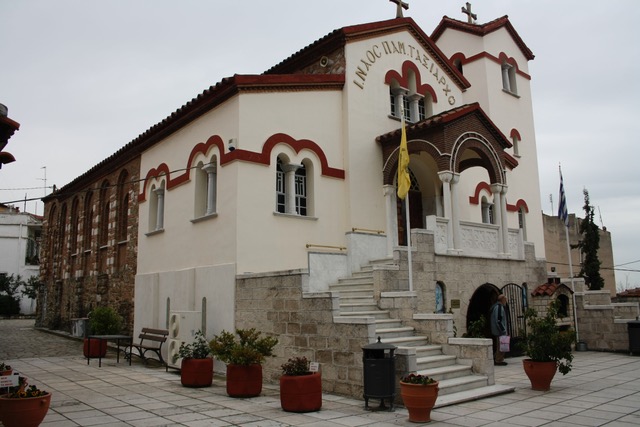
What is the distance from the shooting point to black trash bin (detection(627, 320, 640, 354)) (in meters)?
15.2

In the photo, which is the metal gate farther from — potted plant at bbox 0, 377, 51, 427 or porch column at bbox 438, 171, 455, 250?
potted plant at bbox 0, 377, 51, 427

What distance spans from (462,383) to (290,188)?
6.65 metres

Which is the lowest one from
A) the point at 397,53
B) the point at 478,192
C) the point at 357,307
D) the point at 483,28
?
the point at 357,307

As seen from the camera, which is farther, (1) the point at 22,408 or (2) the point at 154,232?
(2) the point at 154,232

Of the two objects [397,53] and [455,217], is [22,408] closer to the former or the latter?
[455,217]

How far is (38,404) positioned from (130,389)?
160 inches

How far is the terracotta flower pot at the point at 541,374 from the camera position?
1007 cm

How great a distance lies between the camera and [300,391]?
27.8 ft

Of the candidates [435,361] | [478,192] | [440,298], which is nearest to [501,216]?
[440,298]

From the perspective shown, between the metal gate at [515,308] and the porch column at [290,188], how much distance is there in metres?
6.40

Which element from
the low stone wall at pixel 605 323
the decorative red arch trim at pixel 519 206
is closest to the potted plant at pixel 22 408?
the low stone wall at pixel 605 323

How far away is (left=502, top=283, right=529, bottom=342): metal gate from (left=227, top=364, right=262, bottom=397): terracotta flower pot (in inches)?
319

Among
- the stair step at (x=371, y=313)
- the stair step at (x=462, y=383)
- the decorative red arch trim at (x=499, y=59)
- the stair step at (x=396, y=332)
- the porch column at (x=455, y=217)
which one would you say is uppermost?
the decorative red arch trim at (x=499, y=59)

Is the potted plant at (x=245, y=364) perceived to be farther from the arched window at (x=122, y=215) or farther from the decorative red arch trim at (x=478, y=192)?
the arched window at (x=122, y=215)
